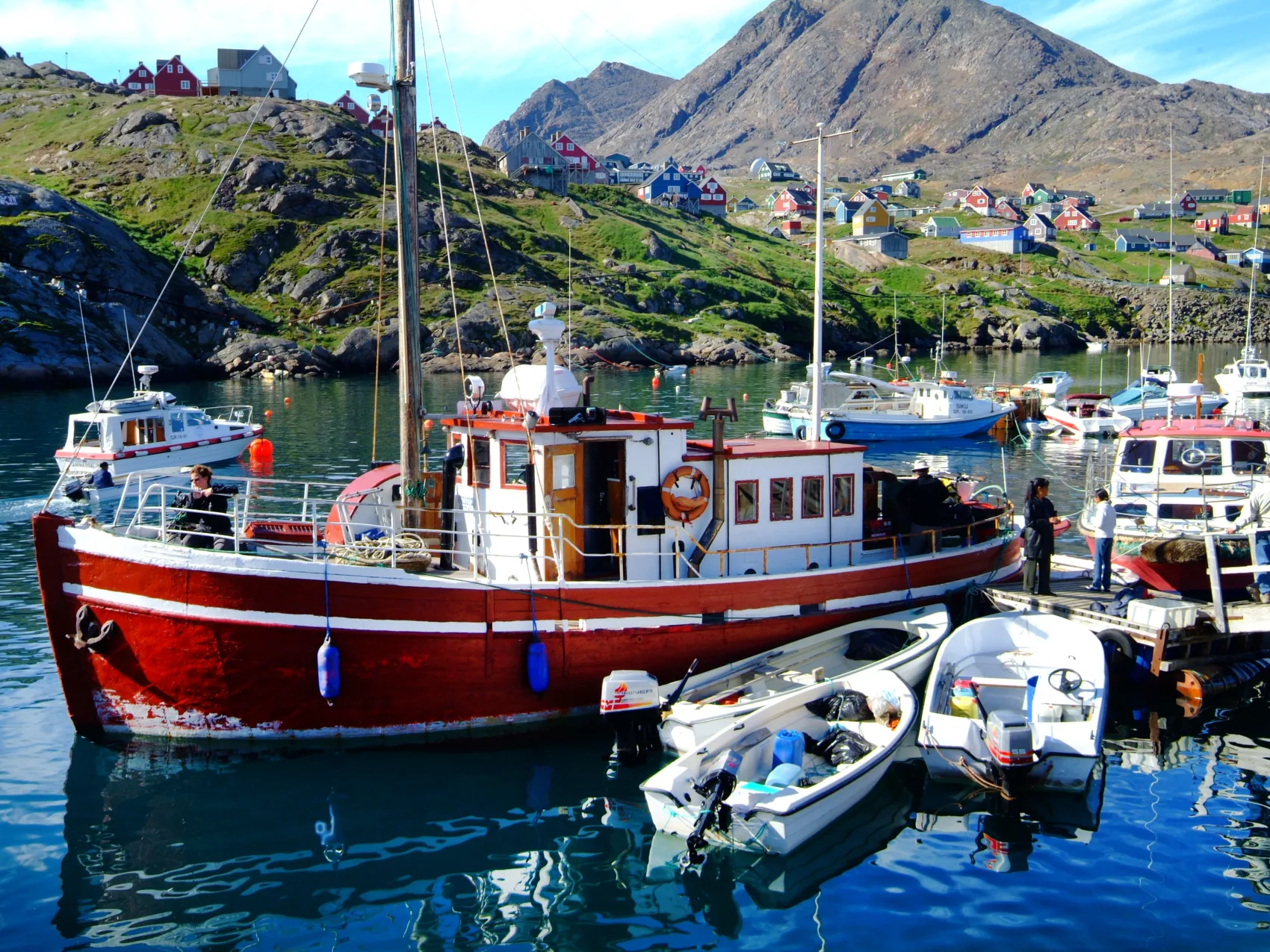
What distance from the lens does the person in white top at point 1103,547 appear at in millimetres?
18641

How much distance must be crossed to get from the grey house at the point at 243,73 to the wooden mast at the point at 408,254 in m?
136

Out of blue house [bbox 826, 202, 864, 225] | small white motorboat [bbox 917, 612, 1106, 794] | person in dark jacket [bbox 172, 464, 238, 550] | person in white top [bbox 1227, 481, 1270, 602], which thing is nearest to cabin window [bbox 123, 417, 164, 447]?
person in dark jacket [bbox 172, 464, 238, 550]

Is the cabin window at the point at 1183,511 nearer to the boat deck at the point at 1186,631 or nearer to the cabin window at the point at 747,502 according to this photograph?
the boat deck at the point at 1186,631

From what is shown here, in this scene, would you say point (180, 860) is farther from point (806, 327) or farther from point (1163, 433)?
point (806, 327)

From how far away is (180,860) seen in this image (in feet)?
38.5

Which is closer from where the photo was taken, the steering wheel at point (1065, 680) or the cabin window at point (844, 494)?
the steering wheel at point (1065, 680)

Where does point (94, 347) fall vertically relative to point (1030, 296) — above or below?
below

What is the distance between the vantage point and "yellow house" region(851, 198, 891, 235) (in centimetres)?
15700

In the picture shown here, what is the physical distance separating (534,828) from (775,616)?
5.41 metres

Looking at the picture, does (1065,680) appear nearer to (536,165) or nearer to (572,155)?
(536,165)

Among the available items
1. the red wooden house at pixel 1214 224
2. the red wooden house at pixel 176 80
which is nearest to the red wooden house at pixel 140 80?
the red wooden house at pixel 176 80

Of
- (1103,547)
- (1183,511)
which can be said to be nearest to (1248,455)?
(1183,511)

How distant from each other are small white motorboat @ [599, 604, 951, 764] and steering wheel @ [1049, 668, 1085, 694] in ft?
5.88

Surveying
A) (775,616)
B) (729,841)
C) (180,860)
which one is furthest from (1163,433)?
(180,860)
